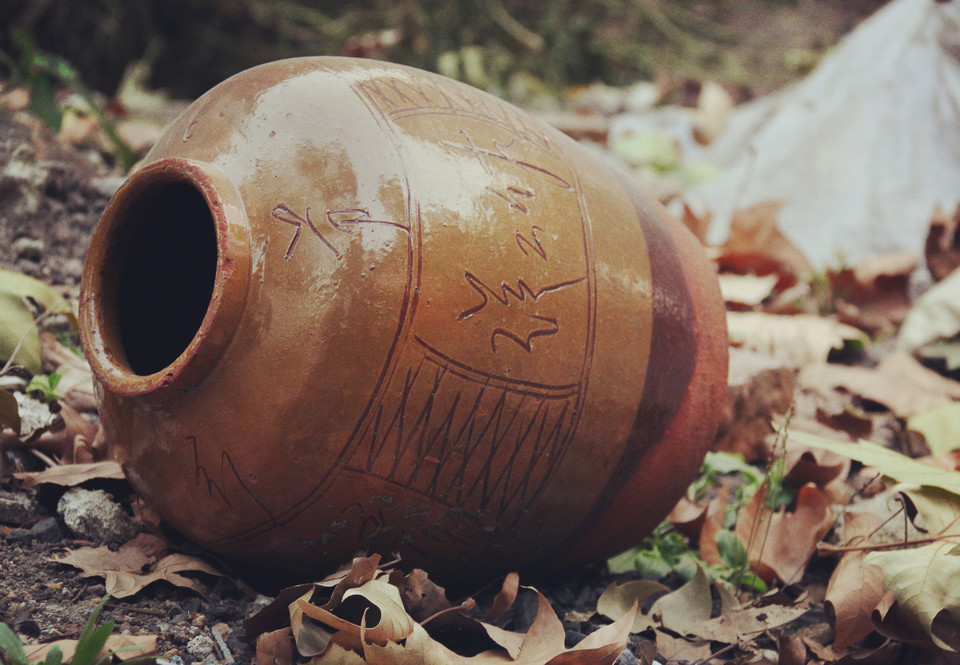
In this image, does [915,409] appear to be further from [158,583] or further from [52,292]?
[52,292]

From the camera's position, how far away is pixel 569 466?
160 cm

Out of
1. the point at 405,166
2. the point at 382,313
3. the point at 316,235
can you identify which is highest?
the point at 405,166

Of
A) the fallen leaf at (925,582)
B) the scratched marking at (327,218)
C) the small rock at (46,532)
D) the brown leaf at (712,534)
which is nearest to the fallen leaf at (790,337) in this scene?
the brown leaf at (712,534)

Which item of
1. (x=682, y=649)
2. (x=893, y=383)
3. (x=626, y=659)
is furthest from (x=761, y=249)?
(x=626, y=659)

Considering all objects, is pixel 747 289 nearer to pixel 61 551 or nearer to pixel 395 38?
pixel 61 551

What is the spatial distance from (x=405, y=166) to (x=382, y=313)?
0.83ft

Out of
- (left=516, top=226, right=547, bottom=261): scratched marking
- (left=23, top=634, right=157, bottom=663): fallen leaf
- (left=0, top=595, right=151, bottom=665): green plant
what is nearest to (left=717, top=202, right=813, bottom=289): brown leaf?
(left=516, top=226, right=547, bottom=261): scratched marking

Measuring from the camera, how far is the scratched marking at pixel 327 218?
4.65ft

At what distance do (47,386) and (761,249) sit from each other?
2.56 m

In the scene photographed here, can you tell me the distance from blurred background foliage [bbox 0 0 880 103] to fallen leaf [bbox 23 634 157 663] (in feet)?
14.2

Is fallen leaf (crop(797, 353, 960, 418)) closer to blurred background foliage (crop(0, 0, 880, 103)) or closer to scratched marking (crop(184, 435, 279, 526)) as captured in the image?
scratched marking (crop(184, 435, 279, 526))

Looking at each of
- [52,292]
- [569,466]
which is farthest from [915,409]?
[52,292]

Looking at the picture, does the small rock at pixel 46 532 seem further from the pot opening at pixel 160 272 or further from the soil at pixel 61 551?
the pot opening at pixel 160 272

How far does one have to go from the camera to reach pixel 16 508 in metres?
1.70
